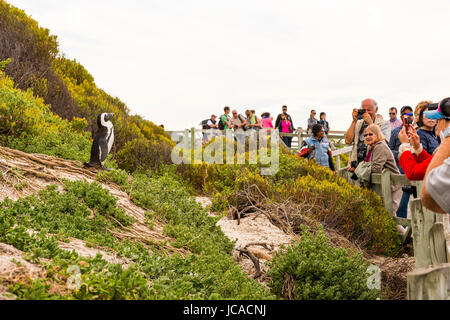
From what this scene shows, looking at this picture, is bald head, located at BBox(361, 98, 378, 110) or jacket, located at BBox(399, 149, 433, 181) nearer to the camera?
jacket, located at BBox(399, 149, 433, 181)

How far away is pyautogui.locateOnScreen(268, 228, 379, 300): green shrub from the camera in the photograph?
11.7 feet

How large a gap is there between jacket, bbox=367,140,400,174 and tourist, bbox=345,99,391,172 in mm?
346

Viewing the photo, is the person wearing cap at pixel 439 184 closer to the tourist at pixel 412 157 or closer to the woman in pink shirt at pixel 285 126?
the tourist at pixel 412 157

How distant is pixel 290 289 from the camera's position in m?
3.71

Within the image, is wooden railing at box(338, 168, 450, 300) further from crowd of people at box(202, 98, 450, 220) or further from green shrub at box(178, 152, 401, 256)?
green shrub at box(178, 152, 401, 256)

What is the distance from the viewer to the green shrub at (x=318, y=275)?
141 inches

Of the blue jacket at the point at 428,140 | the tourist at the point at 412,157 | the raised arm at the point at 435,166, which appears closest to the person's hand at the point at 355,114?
the blue jacket at the point at 428,140

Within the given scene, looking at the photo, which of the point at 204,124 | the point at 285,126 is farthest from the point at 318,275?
the point at 204,124

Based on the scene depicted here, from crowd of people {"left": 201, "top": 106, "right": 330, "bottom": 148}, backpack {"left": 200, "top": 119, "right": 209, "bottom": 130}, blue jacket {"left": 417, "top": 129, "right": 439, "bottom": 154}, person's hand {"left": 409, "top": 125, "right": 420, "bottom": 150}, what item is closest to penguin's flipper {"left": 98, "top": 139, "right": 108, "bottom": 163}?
person's hand {"left": 409, "top": 125, "right": 420, "bottom": 150}

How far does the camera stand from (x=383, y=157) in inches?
269

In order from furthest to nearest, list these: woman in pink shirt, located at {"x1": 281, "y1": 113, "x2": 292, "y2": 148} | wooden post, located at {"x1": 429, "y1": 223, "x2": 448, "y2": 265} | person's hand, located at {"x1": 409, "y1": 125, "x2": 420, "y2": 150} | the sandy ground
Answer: woman in pink shirt, located at {"x1": 281, "y1": 113, "x2": 292, "y2": 148}
person's hand, located at {"x1": 409, "y1": 125, "x2": 420, "y2": 150}
wooden post, located at {"x1": 429, "y1": 223, "x2": 448, "y2": 265}
the sandy ground

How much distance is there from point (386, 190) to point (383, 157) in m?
0.58
